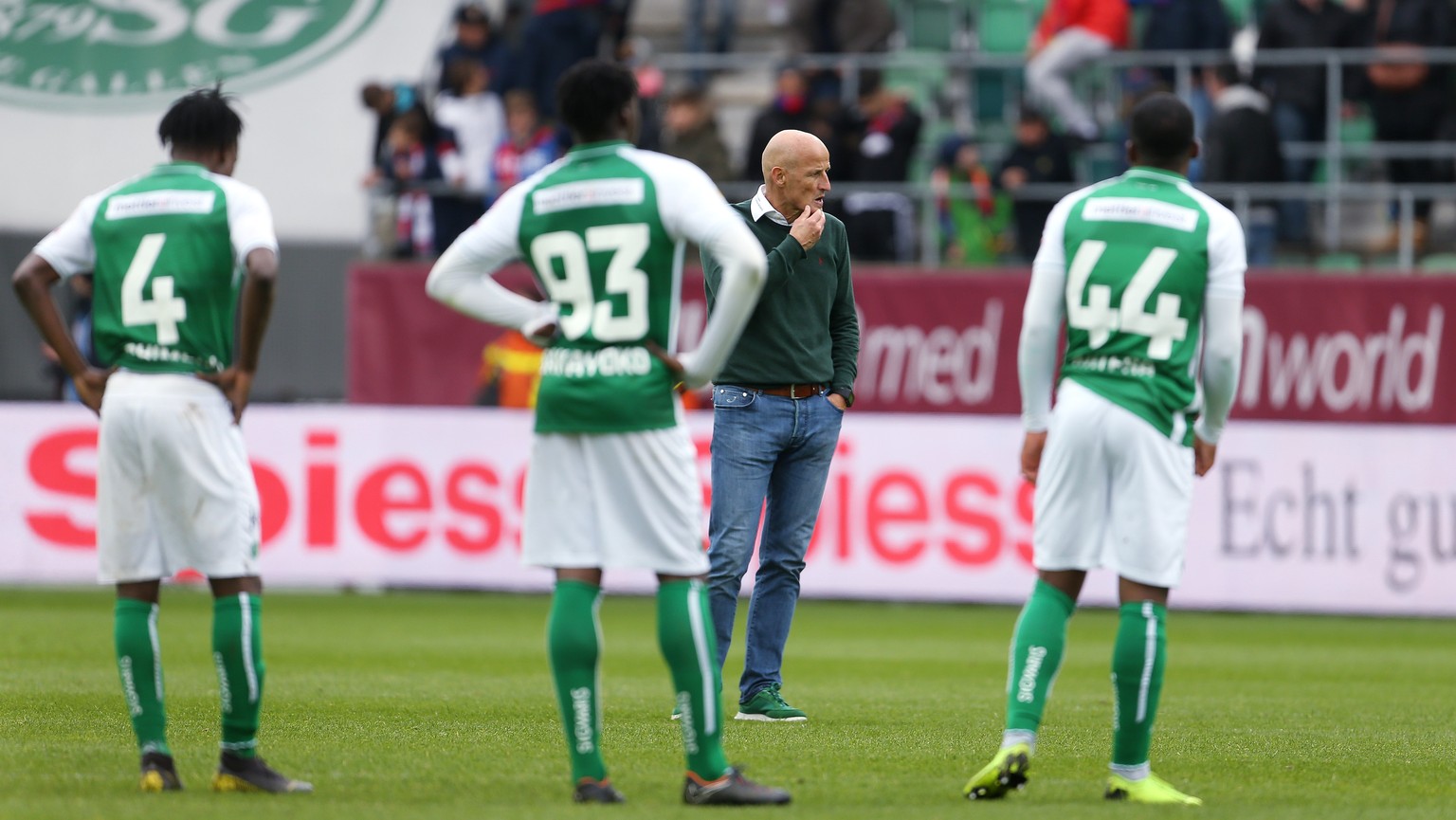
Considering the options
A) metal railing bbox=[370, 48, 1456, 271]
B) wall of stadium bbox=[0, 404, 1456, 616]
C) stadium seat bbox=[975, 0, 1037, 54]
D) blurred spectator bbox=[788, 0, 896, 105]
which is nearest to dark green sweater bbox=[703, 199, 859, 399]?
wall of stadium bbox=[0, 404, 1456, 616]

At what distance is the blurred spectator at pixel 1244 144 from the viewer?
17.6 m

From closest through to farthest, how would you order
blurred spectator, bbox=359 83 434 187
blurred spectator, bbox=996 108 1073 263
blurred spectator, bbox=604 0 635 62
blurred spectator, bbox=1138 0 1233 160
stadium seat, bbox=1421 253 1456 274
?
1. stadium seat, bbox=1421 253 1456 274
2. blurred spectator, bbox=996 108 1073 263
3. blurred spectator, bbox=1138 0 1233 160
4. blurred spectator, bbox=359 83 434 187
5. blurred spectator, bbox=604 0 635 62

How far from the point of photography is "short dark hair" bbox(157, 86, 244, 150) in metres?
6.26

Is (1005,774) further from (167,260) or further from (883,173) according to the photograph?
(883,173)

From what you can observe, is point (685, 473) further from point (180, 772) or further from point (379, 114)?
point (379, 114)

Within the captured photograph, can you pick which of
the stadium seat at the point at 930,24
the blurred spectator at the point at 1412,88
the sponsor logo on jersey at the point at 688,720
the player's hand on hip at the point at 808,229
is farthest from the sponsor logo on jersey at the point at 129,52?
the sponsor logo on jersey at the point at 688,720

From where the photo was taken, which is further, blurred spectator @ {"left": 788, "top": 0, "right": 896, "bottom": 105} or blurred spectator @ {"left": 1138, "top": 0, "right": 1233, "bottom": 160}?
blurred spectator @ {"left": 788, "top": 0, "right": 896, "bottom": 105}

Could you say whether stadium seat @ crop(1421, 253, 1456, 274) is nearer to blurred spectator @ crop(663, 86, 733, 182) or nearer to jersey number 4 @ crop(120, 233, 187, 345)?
blurred spectator @ crop(663, 86, 733, 182)

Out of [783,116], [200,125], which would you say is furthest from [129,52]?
[200,125]

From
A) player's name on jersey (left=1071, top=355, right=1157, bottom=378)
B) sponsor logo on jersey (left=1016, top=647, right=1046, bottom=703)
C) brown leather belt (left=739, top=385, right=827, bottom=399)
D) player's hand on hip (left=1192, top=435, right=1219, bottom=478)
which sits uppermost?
player's name on jersey (left=1071, top=355, right=1157, bottom=378)

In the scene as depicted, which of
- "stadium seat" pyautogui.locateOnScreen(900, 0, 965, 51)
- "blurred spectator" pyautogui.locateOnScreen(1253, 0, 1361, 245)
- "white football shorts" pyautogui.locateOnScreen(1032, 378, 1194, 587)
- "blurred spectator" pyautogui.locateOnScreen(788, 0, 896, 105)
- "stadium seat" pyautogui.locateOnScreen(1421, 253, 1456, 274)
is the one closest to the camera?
"white football shorts" pyautogui.locateOnScreen(1032, 378, 1194, 587)

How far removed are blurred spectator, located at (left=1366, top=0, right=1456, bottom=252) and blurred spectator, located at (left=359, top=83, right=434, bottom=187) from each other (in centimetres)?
864

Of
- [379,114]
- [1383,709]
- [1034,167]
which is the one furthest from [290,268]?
[1383,709]

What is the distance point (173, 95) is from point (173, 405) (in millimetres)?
15090
